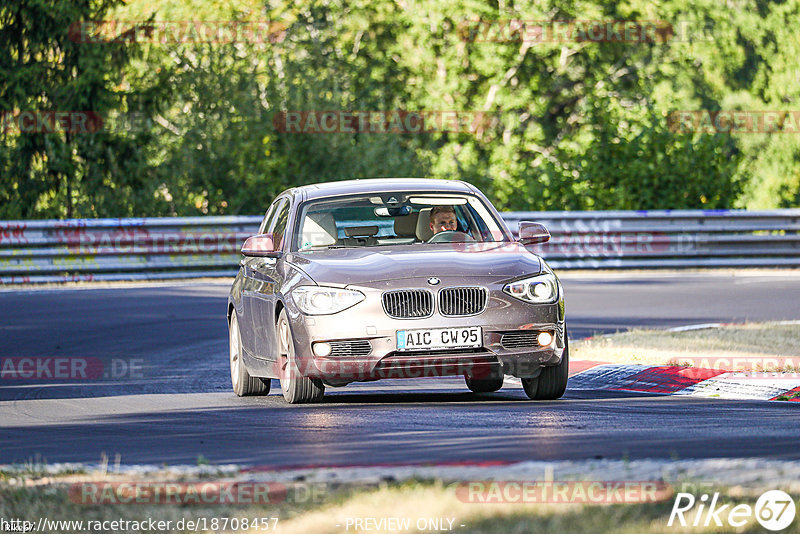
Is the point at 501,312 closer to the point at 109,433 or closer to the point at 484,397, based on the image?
the point at 484,397

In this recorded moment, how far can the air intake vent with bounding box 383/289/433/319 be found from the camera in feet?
33.6

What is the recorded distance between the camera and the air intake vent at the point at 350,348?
10.3 metres

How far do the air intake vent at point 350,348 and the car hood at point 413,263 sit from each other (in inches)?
15.1

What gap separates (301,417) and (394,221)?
7.02ft

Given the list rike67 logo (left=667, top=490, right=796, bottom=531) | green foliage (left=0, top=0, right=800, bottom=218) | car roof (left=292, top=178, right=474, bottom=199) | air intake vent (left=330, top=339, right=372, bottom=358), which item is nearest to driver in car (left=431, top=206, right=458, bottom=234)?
car roof (left=292, top=178, right=474, bottom=199)

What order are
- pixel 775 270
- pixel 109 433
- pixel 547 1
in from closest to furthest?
pixel 109 433 < pixel 775 270 < pixel 547 1

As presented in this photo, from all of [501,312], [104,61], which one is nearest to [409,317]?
[501,312]

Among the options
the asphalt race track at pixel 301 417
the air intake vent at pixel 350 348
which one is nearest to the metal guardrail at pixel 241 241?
the asphalt race track at pixel 301 417

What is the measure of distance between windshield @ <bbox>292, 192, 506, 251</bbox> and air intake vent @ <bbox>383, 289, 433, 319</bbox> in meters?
1.15

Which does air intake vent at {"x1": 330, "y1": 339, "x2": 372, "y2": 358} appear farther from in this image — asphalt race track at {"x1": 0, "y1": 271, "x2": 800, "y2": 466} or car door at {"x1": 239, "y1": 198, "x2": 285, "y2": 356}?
car door at {"x1": 239, "y1": 198, "x2": 285, "y2": 356}

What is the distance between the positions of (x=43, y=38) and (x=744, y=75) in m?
40.3

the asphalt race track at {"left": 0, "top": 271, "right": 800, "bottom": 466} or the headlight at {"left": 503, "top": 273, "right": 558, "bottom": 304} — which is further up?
the headlight at {"left": 503, "top": 273, "right": 558, "bottom": 304}

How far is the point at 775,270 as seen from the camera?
29000 millimetres

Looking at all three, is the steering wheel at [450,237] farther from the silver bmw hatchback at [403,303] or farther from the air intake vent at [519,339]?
the air intake vent at [519,339]
